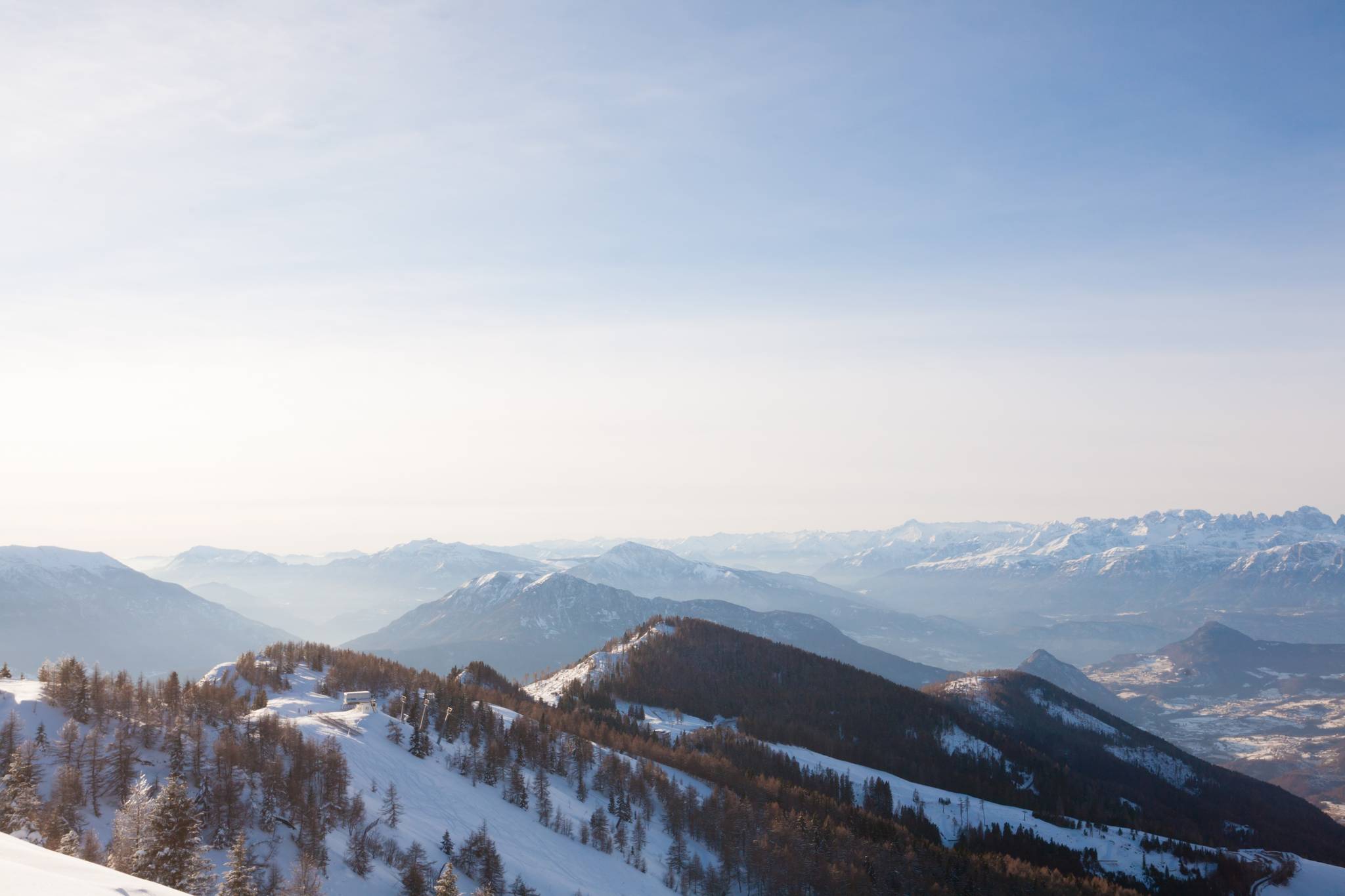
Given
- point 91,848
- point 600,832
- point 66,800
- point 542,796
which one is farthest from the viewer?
point 542,796

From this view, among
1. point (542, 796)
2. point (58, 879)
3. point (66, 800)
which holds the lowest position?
point (542, 796)

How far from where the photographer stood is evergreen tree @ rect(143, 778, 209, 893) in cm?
5734

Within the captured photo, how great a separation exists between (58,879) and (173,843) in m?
44.6

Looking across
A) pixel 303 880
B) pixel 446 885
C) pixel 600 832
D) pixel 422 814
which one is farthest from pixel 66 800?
pixel 600 832

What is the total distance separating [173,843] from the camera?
58.6 meters

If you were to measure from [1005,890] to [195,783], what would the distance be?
151 metres

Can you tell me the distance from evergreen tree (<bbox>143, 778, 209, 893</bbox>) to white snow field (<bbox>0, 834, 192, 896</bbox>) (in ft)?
107

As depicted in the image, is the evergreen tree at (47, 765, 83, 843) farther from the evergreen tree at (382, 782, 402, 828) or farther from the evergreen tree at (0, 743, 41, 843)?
the evergreen tree at (382, 782, 402, 828)

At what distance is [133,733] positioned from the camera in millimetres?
90500

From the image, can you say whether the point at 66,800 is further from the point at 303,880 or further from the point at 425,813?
the point at 425,813

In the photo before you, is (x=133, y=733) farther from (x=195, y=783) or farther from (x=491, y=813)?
(x=491, y=813)

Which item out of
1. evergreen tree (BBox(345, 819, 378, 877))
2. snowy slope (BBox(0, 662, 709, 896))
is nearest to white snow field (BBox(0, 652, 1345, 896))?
snowy slope (BBox(0, 662, 709, 896))

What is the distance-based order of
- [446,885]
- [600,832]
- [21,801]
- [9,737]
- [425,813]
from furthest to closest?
[600,832] < [425,813] < [9,737] < [21,801] < [446,885]

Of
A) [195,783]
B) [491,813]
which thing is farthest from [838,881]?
[195,783]
